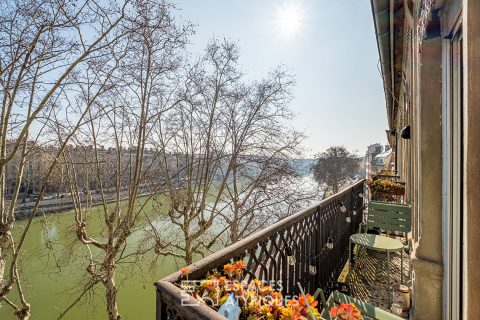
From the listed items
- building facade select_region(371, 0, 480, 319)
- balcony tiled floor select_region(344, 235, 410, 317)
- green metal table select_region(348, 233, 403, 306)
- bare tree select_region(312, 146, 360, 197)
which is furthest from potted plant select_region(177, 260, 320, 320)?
bare tree select_region(312, 146, 360, 197)

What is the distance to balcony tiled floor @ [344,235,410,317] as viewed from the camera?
121 inches

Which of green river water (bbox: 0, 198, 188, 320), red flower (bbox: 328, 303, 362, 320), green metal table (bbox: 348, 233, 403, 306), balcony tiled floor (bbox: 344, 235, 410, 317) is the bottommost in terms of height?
green river water (bbox: 0, 198, 188, 320)

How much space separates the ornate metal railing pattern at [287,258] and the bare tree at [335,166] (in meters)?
25.9

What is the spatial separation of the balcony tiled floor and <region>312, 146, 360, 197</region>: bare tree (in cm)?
2473

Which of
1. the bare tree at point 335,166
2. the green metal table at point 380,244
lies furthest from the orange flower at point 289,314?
the bare tree at point 335,166

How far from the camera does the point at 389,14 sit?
3.45 m

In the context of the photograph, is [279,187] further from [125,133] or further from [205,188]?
[125,133]

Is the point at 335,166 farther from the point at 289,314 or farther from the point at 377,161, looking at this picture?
the point at 289,314

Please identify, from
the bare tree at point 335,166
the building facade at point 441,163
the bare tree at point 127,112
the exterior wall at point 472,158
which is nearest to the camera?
the exterior wall at point 472,158

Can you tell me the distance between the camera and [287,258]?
2.25 m

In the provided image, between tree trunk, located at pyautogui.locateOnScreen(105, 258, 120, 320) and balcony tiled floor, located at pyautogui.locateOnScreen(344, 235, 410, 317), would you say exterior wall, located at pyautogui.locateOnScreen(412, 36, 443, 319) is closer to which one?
balcony tiled floor, located at pyautogui.locateOnScreen(344, 235, 410, 317)

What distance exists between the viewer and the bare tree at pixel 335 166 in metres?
29.1

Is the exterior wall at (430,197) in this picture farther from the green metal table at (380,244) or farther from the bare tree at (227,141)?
the bare tree at (227,141)

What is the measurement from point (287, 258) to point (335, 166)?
3023 centimetres
